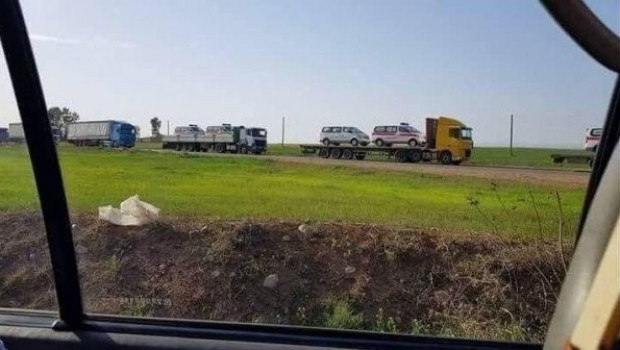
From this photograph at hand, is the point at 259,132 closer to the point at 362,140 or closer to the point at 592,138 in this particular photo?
the point at 362,140

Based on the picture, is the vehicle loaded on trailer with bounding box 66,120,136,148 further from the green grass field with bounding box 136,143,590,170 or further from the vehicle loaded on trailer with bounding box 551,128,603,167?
the vehicle loaded on trailer with bounding box 551,128,603,167

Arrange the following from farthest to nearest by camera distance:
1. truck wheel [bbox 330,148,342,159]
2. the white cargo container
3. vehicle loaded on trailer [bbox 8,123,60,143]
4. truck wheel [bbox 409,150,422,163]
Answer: truck wheel [bbox 409,150,422,163]
truck wheel [bbox 330,148,342,159]
the white cargo container
vehicle loaded on trailer [bbox 8,123,60,143]

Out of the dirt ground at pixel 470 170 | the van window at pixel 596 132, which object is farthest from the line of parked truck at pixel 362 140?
the van window at pixel 596 132

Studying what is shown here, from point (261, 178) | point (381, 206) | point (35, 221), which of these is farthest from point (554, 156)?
point (35, 221)

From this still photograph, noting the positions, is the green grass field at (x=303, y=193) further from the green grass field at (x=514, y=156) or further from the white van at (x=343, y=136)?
the white van at (x=343, y=136)

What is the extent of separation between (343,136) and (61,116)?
1.03m

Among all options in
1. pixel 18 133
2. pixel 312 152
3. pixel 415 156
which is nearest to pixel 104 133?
pixel 18 133

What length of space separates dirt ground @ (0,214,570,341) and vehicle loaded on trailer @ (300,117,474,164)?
36cm

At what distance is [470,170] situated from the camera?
2586 millimetres

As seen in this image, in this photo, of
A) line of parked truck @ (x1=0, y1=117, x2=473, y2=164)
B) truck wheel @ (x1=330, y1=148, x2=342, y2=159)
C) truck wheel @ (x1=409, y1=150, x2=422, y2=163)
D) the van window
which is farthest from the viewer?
truck wheel @ (x1=409, y1=150, x2=422, y2=163)

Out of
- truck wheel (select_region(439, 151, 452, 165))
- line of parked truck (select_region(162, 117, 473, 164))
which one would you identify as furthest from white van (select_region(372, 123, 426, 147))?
truck wheel (select_region(439, 151, 452, 165))

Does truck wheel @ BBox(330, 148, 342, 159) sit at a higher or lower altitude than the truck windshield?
lower

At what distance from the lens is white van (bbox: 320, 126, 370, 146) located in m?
2.26

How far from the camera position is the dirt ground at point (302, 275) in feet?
6.89
